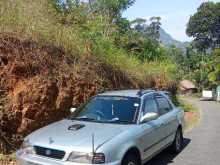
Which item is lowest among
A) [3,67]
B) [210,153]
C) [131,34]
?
[210,153]

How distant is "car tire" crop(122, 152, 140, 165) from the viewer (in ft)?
24.0

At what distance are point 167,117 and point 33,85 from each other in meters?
3.23

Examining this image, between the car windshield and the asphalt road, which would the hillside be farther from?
the asphalt road

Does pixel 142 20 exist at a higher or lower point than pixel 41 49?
higher

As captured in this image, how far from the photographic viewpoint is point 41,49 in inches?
441

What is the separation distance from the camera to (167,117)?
9.83 meters

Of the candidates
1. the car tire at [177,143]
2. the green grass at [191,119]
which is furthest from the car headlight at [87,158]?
the green grass at [191,119]

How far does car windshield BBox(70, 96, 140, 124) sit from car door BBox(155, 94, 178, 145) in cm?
108

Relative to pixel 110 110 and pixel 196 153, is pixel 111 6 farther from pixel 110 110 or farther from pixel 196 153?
pixel 110 110

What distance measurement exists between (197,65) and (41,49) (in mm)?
80591

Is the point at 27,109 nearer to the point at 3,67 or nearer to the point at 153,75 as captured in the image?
the point at 3,67

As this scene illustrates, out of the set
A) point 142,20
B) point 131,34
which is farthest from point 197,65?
point 131,34

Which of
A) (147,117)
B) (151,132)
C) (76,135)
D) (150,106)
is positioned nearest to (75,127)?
(76,135)

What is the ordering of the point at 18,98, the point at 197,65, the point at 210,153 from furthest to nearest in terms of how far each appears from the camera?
the point at 197,65 < the point at 210,153 < the point at 18,98
